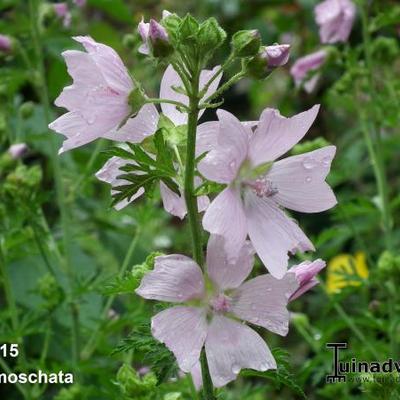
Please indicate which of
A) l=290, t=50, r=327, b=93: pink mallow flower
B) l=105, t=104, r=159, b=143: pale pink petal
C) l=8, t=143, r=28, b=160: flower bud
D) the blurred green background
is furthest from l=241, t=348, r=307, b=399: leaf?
l=290, t=50, r=327, b=93: pink mallow flower

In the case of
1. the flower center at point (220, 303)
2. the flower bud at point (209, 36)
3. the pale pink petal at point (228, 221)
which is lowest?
the flower center at point (220, 303)

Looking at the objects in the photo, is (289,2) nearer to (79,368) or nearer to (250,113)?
(250,113)

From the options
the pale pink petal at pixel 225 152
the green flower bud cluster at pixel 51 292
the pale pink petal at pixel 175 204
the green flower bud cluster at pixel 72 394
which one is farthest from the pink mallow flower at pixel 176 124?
the green flower bud cluster at pixel 51 292

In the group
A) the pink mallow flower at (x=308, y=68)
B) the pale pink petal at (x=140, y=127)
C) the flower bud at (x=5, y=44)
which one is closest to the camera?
the pale pink petal at (x=140, y=127)

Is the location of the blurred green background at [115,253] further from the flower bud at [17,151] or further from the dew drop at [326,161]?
the dew drop at [326,161]

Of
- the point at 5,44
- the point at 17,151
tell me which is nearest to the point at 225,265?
the point at 17,151

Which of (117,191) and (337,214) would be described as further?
(337,214)

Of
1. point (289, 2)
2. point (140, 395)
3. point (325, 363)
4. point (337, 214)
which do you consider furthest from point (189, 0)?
point (140, 395)
